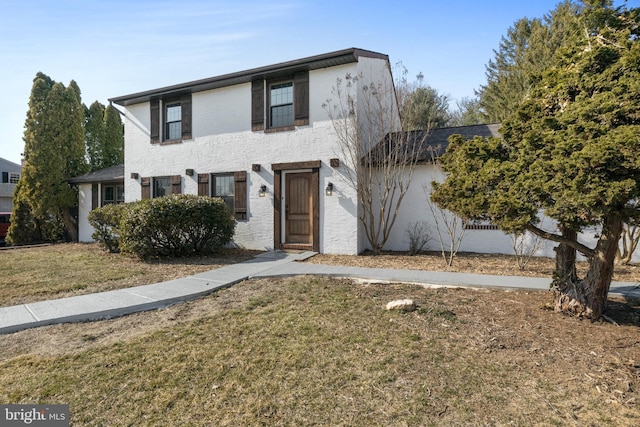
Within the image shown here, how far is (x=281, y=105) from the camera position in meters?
10.4

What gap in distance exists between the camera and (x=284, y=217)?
1028 cm

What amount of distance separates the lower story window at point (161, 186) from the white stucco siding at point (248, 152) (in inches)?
8.8

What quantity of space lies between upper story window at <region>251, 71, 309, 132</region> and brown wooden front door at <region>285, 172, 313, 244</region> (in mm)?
1624

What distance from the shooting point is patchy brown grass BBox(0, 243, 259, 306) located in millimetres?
5970

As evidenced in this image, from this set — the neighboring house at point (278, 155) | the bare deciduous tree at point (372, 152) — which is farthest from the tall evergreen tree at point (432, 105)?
the bare deciduous tree at point (372, 152)

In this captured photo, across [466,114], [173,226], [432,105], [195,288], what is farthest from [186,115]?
[466,114]

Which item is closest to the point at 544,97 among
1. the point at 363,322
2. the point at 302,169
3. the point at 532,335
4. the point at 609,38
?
the point at 609,38

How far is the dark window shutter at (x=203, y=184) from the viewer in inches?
448

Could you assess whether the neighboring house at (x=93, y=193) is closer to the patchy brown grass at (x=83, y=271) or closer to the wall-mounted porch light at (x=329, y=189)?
the patchy brown grass at (x=83, y=271)

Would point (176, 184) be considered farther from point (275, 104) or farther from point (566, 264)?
point (566, 264)

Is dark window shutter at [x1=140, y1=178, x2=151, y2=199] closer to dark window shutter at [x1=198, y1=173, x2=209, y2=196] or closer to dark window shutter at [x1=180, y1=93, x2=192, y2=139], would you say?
dark window shutter at [x1=180, y1=93, x2=192, y2=139]

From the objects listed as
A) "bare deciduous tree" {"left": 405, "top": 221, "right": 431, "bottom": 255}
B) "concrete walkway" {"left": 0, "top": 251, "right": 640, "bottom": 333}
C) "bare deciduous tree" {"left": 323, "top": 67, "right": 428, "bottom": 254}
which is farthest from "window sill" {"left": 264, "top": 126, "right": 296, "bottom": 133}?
"bare deciduous tree" {"left": 405, "top": 221, "right": 431, "bottom": 255}

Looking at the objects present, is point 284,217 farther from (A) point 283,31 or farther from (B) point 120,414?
(B) point 120,414

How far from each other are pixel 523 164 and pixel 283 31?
23.7 feet
